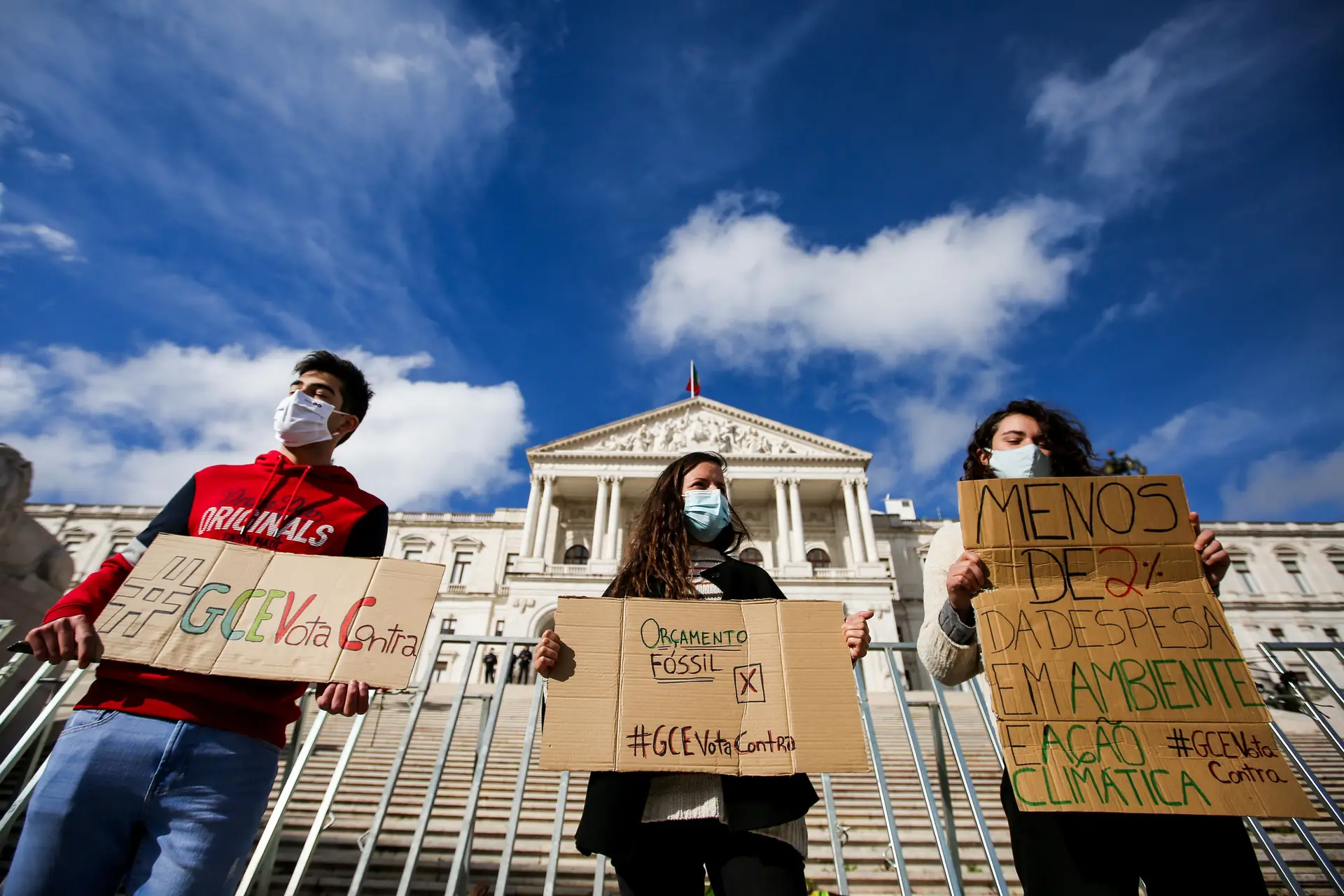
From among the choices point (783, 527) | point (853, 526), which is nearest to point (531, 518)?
point (783, 527)

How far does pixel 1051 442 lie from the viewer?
8.46 feet

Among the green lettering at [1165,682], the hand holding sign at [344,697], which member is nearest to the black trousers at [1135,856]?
the green lettering at [1165,682]

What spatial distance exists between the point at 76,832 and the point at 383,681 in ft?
2.57

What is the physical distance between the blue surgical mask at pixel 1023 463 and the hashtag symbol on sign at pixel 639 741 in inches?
63.6

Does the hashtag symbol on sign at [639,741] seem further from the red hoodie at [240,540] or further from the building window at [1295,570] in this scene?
the building window at [1295,570]

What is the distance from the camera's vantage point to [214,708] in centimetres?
191

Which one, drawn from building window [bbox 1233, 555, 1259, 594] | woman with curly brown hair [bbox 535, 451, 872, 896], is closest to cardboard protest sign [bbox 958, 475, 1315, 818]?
woman with curly brown hair [bbox 535, 451, 872, 896]

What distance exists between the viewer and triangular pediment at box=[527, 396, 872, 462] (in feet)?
103

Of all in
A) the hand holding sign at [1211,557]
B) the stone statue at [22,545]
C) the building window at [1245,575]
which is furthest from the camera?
the building window at [1245,575]

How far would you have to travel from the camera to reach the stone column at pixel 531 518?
29.1 meters

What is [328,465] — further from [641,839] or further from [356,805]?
[356,805]

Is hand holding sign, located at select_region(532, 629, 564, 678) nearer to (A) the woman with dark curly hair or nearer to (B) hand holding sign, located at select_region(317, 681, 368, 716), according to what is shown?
(B) hand holding sign, located at select_region(317, 681, 368, 716)

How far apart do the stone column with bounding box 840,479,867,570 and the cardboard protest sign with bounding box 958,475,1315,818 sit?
27553mm

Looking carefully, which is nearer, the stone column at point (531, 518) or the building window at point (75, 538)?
the stone column at point (531, 518)
